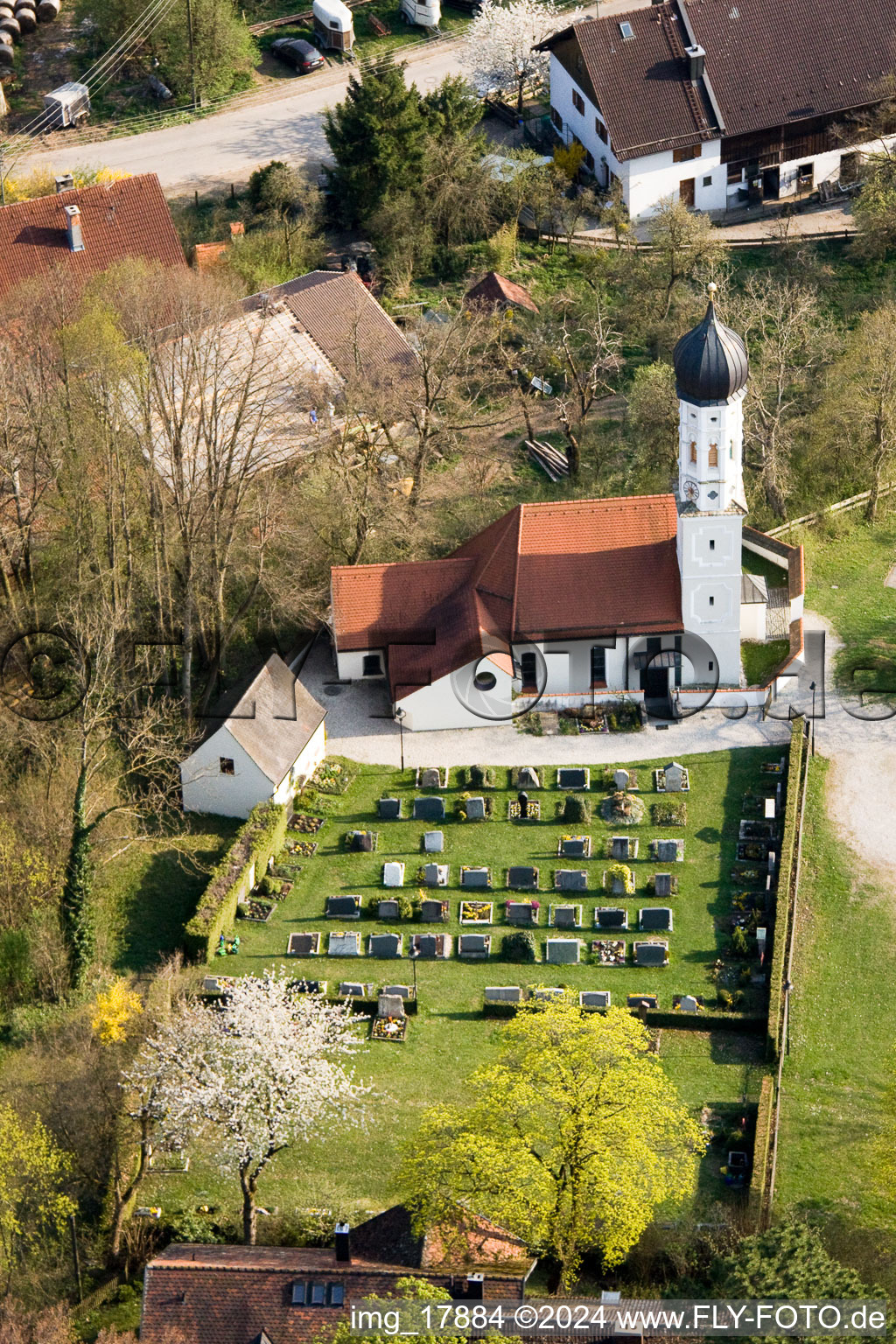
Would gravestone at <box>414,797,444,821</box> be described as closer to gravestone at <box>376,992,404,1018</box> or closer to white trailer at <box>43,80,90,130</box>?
gravestone at <box>376,992,404,1018</box>

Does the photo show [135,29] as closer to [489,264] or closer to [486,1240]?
[489,264]

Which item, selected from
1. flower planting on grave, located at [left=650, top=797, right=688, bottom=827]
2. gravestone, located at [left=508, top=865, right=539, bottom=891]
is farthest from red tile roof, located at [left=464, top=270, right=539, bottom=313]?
gravestone, located at [left=508, top=865, right=539, bottom=891]

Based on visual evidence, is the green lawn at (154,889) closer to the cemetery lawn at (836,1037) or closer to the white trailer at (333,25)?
the cemetery lawn at (836,1037)

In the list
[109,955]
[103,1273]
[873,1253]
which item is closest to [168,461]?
[109,955]

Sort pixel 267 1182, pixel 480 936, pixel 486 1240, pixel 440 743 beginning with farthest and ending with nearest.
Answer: pixel 440 743 < pixel 480 936 < pixel 267 1182 < pixel 486 1240

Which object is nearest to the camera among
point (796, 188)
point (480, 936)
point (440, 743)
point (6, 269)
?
point (480, 936)

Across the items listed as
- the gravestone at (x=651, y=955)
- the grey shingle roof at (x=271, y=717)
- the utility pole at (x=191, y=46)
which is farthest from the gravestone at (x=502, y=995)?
the utility pole at (x=191, y=46)

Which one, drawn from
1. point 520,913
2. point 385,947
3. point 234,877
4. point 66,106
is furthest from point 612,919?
point 66,106
